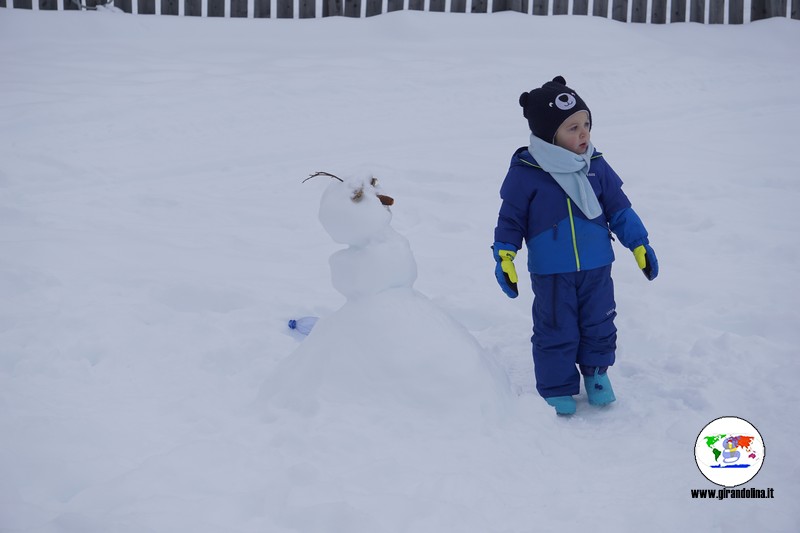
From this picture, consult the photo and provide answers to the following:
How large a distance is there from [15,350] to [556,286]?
2.04m

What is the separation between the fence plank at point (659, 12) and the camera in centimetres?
898

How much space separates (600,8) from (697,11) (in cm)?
116

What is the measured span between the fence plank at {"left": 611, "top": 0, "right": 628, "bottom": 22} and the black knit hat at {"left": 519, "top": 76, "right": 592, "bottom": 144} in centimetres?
640

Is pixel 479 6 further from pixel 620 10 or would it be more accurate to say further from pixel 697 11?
pixel 697 11

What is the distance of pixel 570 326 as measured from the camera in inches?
123

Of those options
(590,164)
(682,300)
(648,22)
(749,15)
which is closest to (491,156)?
(682,300)

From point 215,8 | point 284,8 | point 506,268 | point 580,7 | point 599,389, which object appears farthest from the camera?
point 580,7

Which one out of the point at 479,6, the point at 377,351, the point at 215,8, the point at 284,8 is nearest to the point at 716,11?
the point at 479,6

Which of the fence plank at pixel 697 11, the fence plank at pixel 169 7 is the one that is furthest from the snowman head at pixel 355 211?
the fence plank at pixel 697 11

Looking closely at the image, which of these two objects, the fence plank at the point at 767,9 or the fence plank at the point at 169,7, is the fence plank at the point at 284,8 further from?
the fence plank at the point at 767,9

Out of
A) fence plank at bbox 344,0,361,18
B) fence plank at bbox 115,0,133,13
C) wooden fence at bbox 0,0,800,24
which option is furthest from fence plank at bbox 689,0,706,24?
fence plank at bbox 115,0,133,13

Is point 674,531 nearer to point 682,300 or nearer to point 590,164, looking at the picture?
point 590,164

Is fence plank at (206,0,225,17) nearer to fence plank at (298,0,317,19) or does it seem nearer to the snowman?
fence plank at (298,0,317,19)

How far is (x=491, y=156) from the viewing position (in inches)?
219
